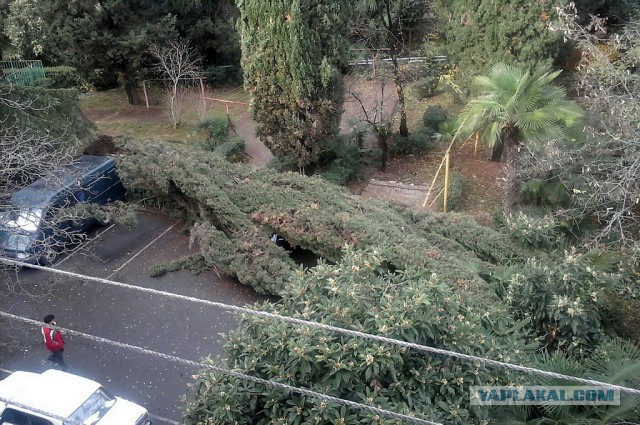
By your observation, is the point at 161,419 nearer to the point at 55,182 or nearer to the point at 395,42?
the point at 55,182

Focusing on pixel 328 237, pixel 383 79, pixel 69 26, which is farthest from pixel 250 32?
pixel 69 26

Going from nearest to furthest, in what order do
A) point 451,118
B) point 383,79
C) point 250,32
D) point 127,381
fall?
point 127,381 < point 250,32 < point 383,79 < point 451,118

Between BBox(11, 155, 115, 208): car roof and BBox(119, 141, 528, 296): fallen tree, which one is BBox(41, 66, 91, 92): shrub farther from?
BBox(119, 141, 528, 296): fallen tree

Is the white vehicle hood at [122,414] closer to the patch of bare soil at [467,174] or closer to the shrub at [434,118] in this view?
the patch of bare soil at [467,174]

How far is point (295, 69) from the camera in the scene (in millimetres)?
11711

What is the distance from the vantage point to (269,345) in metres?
4.61

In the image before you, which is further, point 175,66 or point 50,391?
point 175,66

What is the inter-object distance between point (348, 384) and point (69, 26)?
1580 cm

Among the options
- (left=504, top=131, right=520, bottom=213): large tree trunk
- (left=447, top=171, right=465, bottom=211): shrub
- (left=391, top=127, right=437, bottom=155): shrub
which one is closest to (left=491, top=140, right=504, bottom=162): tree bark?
(left=391, top=127, right=437, bottom=155): shrub

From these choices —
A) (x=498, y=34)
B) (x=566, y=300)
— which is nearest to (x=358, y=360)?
(x=566, y=300)

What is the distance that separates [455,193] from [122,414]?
845cm

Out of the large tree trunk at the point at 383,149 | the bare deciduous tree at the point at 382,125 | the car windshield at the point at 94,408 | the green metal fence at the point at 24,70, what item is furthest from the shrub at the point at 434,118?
the green metal fence at the point at 24,70

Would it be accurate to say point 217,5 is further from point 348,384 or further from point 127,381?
point 348,384

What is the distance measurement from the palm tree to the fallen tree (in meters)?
1.83
